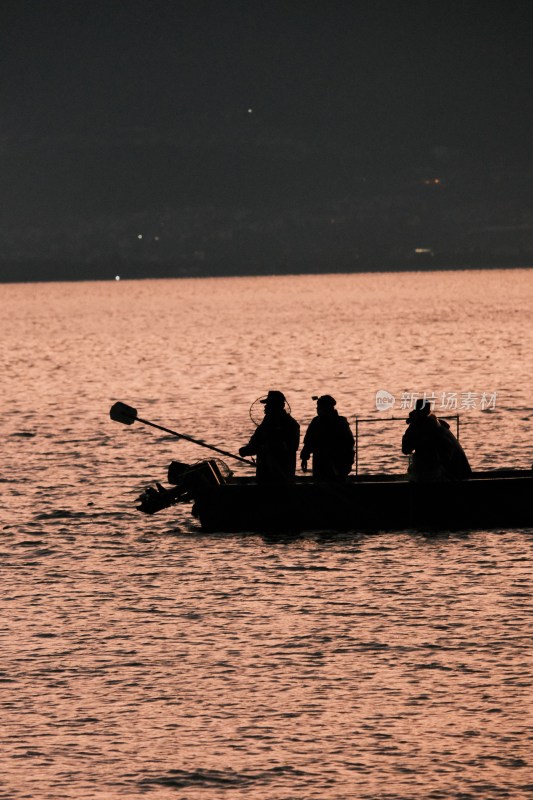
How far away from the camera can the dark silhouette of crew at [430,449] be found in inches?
1041

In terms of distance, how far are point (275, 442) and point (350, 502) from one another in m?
2.09

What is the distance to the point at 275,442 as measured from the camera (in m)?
27.0

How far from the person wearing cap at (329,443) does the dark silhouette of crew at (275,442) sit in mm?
277

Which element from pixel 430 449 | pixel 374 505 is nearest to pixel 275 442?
pixel 374 505

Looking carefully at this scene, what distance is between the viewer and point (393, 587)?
80.4ft

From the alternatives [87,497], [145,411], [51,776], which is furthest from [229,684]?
[145,411]

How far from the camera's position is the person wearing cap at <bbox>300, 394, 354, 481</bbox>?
26.2 m

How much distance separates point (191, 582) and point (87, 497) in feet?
35.7

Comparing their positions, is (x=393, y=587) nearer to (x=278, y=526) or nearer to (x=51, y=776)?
(x=278, y=526)

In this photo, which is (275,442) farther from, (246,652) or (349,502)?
(246,652)
